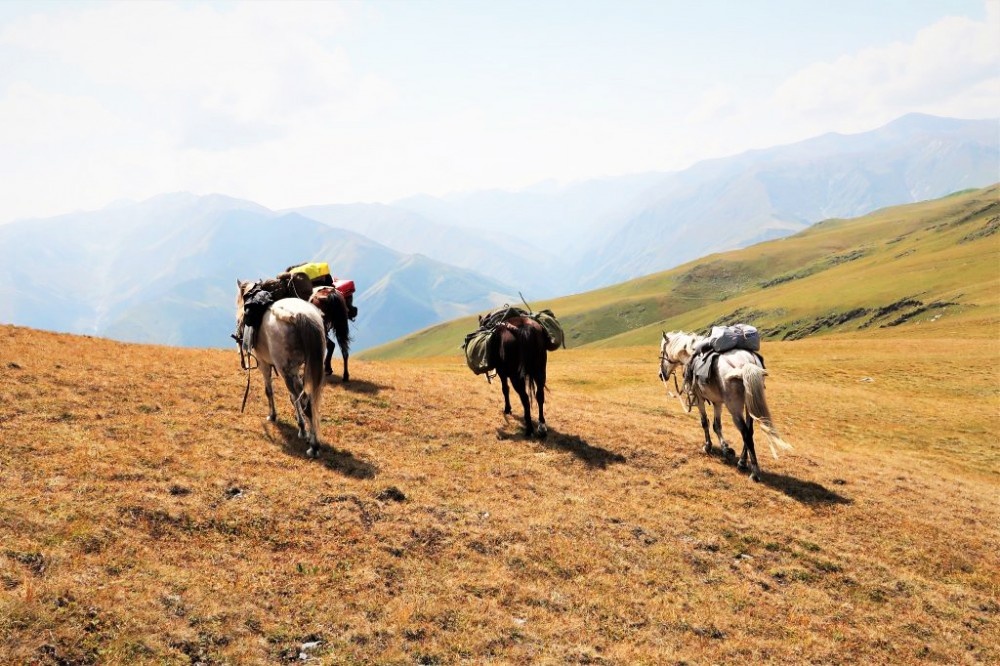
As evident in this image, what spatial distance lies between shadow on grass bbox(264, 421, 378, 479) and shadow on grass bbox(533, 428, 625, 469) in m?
5.76

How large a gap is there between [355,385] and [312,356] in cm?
663

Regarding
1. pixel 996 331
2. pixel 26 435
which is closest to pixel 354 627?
pixel 26 435

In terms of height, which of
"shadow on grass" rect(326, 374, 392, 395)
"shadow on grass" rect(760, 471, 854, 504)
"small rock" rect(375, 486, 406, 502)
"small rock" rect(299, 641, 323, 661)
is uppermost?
"shadow on grass" rect(326, 374, 392, 395)

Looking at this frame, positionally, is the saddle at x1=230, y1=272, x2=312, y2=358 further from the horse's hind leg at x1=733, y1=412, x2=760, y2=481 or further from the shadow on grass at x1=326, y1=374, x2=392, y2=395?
the horse's hind leg at x1=733, y1=412, x2=760, y2=481

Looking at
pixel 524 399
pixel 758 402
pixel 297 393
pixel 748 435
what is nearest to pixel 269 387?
pixel 297 393

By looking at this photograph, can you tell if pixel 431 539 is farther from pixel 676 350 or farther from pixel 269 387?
pixel 676 350

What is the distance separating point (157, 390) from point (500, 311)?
10.3 metres

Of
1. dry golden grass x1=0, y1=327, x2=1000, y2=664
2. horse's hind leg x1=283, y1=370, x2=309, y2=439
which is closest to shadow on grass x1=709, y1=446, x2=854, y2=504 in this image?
dry golden grass x1=0, y1=327, x2=1000, y2=664

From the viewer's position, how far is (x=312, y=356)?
13.4 m

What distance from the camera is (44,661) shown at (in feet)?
20.9

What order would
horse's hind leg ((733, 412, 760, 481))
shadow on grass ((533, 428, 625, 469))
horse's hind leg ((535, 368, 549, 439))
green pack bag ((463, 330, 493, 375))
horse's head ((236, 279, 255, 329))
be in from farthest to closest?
1. green pack bag ((463, 330, 493, 375))
2. horse's hind leg ((535, 368, 549, 439))
3. shadow on grass ((533, 428, 625, 469))
4. horse's head ((236, 279, 255, 329))
5. horse's hind leg ((733, 412, 760, 481))

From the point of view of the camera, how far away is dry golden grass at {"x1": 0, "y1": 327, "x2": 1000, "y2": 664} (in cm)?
779

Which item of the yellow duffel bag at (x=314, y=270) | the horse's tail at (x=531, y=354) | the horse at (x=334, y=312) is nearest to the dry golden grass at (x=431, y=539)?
the horse at (x=334, y=312)

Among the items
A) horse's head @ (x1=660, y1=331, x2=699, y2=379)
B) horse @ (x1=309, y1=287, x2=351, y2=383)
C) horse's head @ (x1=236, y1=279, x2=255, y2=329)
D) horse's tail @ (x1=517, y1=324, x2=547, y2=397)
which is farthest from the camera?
horse @ (x1=309, y1=287, x2=351, y2=383)
